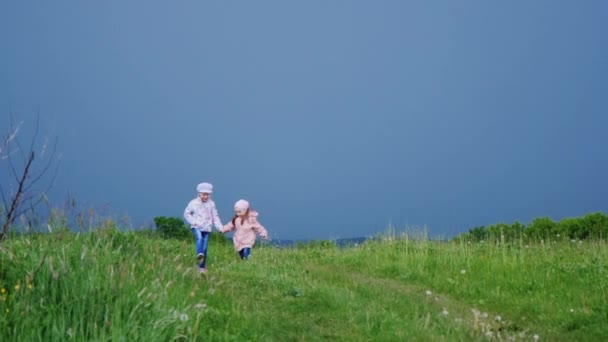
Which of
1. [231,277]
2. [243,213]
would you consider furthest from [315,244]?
[231,277]

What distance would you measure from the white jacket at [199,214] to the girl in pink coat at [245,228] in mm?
2222

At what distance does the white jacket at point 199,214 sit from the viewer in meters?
18.9

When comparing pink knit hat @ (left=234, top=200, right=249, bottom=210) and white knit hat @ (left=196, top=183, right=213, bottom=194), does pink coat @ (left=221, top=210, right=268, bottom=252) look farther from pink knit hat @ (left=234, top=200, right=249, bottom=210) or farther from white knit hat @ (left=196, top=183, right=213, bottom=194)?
white knit hat @ (left=196, top=183, right=213, bottom=194)

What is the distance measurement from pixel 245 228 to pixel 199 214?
2644 millimetres

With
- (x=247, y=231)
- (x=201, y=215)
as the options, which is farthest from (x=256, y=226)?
(x=201, y=215)

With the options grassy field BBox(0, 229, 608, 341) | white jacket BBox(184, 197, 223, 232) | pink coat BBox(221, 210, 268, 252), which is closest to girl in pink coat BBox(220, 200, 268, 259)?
pink coat BBox(221, 210, 268, 252)

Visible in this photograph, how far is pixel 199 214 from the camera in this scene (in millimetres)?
18906

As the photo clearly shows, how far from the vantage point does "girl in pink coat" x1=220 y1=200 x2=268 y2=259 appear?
2131cm

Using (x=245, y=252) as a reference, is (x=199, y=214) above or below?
above

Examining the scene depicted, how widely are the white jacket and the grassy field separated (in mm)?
1512

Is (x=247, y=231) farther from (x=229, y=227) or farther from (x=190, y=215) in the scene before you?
(x=190, y=215)

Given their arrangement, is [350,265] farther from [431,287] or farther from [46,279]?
[46,279]

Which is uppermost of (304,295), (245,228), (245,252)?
(245,228)

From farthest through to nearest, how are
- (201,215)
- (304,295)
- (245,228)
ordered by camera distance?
(245,228) → (201,215) → (304,295)
